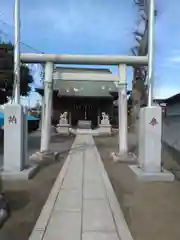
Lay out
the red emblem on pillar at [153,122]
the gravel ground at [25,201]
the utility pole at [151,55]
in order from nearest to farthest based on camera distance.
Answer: the gravel ground at [25,201] < the red emblem on pillar at [153,122] < the utility pole at [151,55]

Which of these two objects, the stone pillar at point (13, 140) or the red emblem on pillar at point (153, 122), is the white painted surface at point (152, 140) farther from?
the stone pillar at point (13, 140)

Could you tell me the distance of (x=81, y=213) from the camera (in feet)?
20.0

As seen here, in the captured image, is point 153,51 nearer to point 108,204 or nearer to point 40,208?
point 108,204

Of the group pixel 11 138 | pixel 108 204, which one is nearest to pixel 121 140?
pixel 11 138

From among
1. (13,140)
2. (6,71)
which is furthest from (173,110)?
(13,140)

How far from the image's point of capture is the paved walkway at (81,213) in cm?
505

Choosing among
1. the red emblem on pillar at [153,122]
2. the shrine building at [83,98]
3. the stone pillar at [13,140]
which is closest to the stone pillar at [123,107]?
the red emblem on pillar at [153,122]

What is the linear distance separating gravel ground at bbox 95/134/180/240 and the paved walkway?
8.1 inches

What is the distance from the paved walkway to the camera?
16.6 feet

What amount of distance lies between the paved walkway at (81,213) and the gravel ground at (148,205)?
0.21 meters

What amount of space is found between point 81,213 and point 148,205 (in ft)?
4.83

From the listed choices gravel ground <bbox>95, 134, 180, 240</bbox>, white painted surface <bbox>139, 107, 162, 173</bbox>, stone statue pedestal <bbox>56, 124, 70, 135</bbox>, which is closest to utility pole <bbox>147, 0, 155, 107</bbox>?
white painted surface <bbox>139, 107, 162, 173</bbox>

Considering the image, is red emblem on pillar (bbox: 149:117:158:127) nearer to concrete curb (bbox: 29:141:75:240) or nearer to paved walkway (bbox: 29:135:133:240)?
paved walkway (bbox: 29:135:133:240)

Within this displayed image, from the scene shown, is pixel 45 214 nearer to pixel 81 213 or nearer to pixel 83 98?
pixel 81 213
